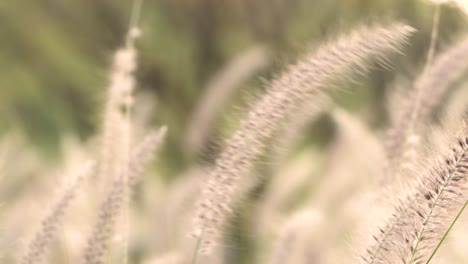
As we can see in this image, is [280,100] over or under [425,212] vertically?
over

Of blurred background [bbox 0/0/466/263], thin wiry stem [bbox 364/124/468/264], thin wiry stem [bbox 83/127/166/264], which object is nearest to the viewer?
thin wiry stem [bbox 364/124/468/264]

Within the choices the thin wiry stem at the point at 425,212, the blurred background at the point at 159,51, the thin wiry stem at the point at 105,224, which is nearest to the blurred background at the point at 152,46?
the blurred background at the point at 159,51

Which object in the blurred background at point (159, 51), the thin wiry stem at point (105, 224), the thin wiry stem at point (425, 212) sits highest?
the blurred background at point (159, 51)

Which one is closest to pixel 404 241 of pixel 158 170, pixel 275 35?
pixel 158 170

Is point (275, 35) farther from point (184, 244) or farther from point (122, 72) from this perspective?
point (122, 72)

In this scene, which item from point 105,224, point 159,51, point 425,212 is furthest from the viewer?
point 159,51

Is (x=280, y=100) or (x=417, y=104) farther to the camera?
(x=417, y=104)

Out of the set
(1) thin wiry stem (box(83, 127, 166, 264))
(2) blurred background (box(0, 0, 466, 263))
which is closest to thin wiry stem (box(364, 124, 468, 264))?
(1) thin wiry stem (box(83, 127, 166, 264))

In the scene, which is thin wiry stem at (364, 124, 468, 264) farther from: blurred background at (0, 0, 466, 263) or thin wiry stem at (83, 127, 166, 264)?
blurred background at (0, 0, 466, 263)

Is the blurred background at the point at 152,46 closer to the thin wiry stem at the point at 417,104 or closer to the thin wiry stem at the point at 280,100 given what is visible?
the thin wiry stem at the point at 417,104

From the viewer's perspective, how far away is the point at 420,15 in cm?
143

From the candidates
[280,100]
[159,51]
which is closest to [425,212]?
[280,100]

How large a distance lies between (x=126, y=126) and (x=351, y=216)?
0.37 m

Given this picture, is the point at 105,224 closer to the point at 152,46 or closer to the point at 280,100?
the point at 280,100
